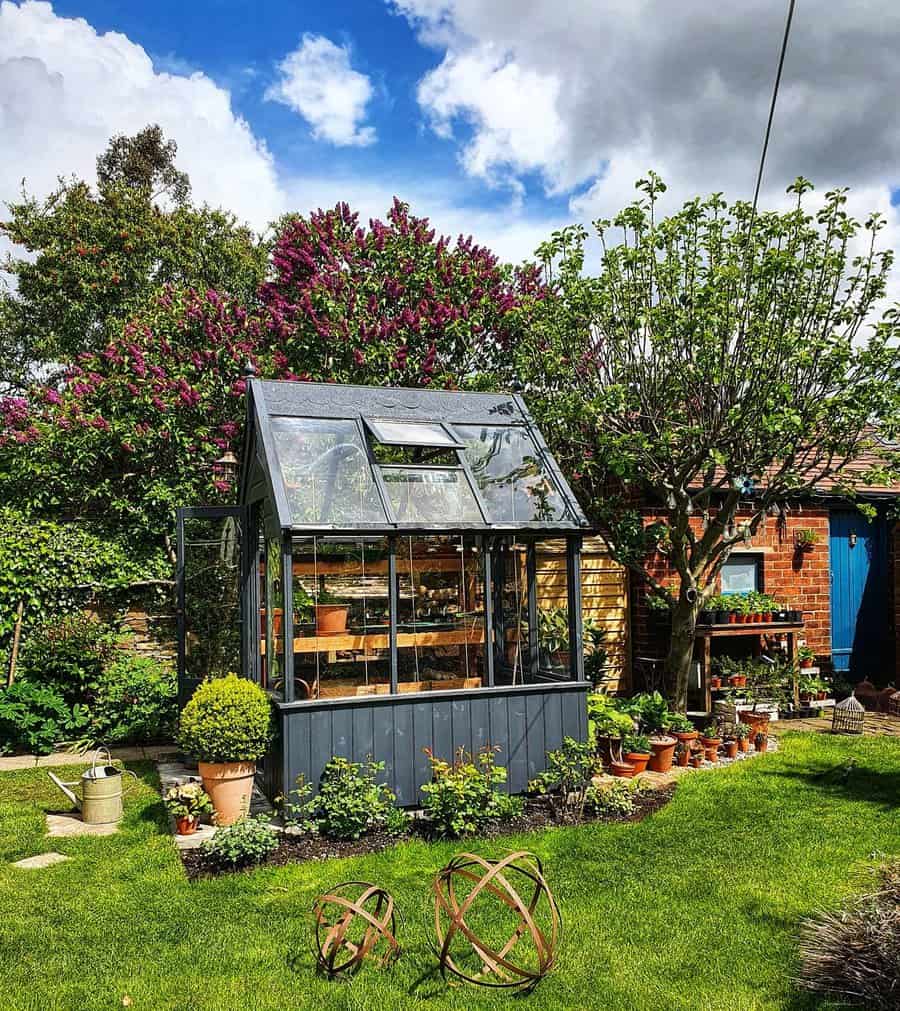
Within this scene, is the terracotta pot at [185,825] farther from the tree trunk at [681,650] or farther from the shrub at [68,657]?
the tree trunk at [681,650]

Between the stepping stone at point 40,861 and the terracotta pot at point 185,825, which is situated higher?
the terracotta pot at point 185,825

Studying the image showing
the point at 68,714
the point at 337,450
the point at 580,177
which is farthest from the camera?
the point at 580,177

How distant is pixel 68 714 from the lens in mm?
9680

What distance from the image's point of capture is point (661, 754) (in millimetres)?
8477

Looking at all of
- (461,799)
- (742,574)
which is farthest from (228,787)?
(742,574)

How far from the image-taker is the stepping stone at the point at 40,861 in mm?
6055

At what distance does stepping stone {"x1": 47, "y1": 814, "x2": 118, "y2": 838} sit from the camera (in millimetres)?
6812

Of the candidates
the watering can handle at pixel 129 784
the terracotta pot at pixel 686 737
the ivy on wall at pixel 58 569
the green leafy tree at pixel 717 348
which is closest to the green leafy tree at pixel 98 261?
the ivy on wall at pixel 58 569

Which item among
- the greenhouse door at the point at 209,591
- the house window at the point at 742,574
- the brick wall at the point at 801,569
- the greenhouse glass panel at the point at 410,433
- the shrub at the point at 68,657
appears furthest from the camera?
the brick wall at the point at 801,569

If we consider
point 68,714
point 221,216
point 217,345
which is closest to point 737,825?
point 68,714

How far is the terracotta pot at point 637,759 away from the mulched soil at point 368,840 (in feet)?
2.63

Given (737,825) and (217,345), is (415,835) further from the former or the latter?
(217,345)

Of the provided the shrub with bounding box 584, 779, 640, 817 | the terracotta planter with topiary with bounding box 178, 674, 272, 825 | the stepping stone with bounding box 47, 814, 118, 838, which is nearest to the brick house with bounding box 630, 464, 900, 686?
the shrub with bounding box 584, 779, 640, 817

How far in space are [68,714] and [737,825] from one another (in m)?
7.18
